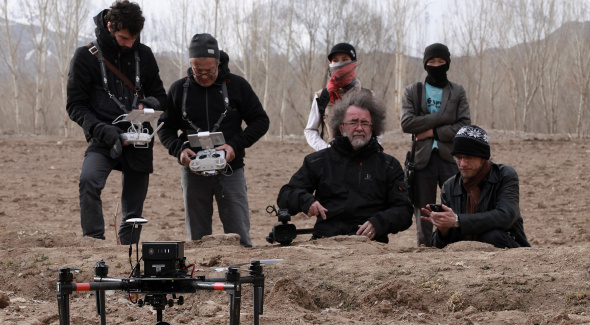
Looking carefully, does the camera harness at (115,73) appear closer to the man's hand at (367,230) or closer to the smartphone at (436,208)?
the man's hand at (367,230)

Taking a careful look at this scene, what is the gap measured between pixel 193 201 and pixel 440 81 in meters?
2.41

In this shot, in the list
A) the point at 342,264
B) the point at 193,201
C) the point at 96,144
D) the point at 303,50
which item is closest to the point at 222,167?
the point at 193,201

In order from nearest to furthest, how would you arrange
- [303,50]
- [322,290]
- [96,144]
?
[322,290]
[96,144]
[303,50]

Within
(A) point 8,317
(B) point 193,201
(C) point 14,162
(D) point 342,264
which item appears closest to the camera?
(A) point 8,317

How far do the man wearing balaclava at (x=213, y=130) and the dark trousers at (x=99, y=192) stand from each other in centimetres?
40

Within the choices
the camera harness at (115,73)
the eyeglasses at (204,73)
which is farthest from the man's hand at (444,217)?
the camera harness at (115,73)

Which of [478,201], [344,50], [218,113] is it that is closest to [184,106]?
[218,113]

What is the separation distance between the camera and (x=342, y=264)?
459cm

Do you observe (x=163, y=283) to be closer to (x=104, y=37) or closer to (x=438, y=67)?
(x=104, y=37)

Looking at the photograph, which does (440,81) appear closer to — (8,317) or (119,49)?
(119,49)

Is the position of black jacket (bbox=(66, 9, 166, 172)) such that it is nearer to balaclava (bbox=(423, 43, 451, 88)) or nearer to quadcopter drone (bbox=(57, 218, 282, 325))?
balaclava (bbox=(423, 43, 451, 88))

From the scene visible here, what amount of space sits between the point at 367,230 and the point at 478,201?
33.0 inches

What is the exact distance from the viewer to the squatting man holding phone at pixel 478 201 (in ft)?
16.5

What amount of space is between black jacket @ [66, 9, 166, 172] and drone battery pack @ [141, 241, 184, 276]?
2.97 m
